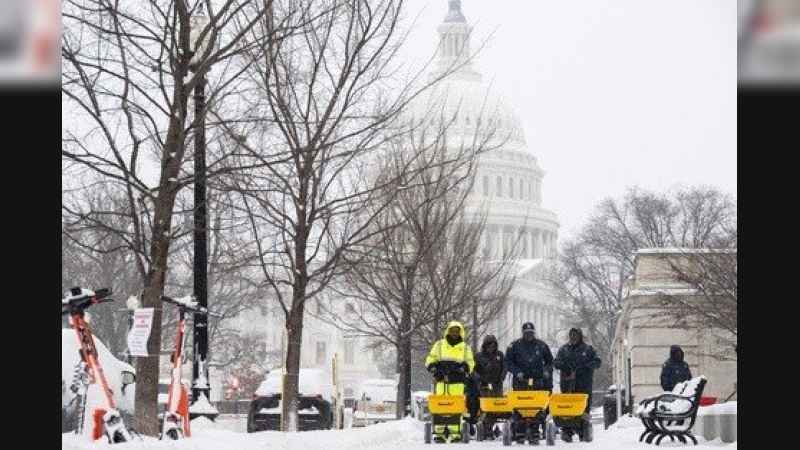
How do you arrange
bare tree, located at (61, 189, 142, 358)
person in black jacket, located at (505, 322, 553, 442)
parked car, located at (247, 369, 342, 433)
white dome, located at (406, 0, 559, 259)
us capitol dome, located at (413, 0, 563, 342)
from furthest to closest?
white dome, located at (406, 0, 559, 259) < us capitol dome, located at (413, 0, 563, 342) < bare tree, located at (61, 189, 142, 358) < parked car, located at (247, 369, 342, 433) < person in black jacket, located at (505, 322, 553, 442)

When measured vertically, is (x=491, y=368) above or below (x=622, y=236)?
below

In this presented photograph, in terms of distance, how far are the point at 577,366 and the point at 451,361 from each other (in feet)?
7.23

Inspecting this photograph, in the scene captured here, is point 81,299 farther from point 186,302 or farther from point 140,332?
point 186,302

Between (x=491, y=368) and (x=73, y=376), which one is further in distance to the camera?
(x=491, y=368)

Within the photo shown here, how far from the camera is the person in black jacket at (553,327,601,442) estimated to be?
20.8m

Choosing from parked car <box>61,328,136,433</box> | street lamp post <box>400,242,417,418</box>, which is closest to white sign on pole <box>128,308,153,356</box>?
parked car <box>61,328,136,433</box>

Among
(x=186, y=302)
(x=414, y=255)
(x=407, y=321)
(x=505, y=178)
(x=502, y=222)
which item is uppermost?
(x=505, y=178)

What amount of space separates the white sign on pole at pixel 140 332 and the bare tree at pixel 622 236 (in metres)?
67.6

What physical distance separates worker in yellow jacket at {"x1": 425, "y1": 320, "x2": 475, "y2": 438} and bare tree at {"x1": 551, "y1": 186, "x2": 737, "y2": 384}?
2318 inches

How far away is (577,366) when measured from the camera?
20984 millimetres
